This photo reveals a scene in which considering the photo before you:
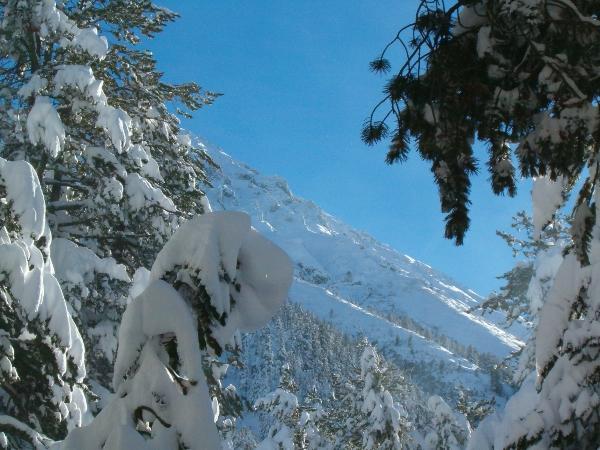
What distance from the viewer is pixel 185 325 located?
2.33 meters

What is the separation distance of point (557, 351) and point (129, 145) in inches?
254

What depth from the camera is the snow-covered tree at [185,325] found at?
2264 mm

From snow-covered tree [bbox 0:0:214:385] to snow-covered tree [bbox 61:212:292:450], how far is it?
209 inches

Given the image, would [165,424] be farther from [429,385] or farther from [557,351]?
[429,385]

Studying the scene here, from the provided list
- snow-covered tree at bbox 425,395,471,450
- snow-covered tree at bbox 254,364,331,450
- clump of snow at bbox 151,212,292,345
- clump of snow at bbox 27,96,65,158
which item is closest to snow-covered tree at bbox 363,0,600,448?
clump of snow at bbox 151,212,292,345

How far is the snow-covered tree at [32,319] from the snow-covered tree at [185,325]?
2878mm

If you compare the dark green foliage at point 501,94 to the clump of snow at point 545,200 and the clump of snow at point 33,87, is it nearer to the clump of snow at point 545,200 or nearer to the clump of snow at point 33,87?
the clump of snow at point 545,200

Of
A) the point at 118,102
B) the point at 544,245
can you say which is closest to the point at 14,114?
the point at 118,102

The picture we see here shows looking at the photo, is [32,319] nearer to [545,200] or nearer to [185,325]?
[185,325]

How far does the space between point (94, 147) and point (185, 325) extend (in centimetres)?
677

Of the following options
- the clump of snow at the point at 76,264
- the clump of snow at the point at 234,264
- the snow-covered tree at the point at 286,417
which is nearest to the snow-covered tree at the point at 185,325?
the clump of snow at the point at 234,264

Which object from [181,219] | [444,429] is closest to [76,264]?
[181,219]

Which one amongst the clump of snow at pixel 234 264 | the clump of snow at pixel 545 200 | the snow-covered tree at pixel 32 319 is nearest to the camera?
the clump of snow at pixel 234 264

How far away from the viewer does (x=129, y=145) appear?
25.7 ft
